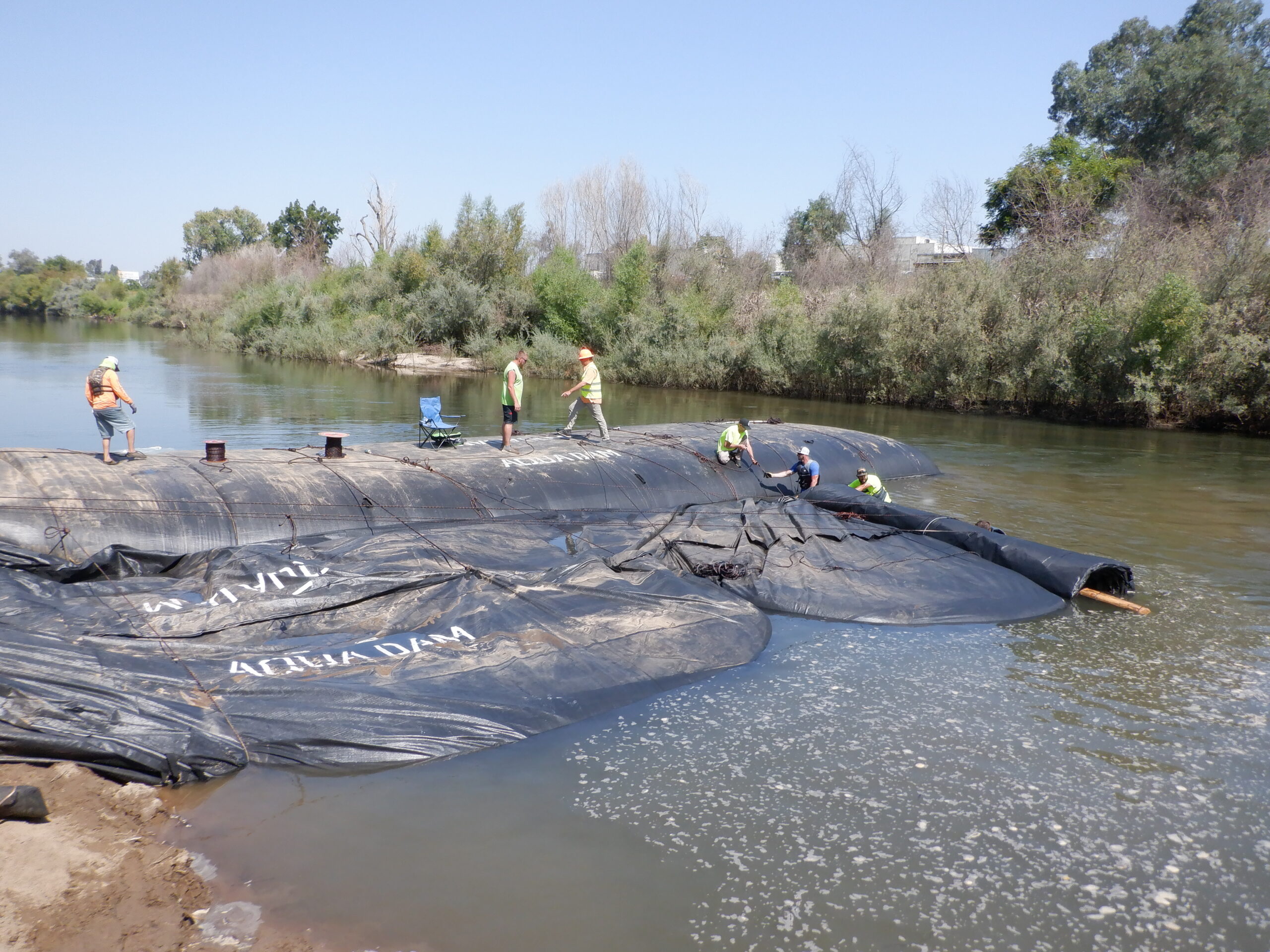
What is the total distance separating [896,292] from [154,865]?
119 ft

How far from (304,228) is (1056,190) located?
6522 centimetres

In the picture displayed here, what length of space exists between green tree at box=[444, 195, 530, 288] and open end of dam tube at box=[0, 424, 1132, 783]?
35723mm

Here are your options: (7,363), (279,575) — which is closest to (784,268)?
(7,363)

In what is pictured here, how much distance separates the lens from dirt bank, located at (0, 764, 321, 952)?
14.3 ft

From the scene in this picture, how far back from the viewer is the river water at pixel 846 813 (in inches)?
198

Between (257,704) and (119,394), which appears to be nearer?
(257,704)

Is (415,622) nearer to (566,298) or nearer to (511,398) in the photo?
(511,398)

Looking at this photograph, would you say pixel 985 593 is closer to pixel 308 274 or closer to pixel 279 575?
pixel 279 575

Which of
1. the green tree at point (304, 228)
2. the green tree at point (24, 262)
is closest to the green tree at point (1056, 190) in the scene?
the green tree at point (304, 228)

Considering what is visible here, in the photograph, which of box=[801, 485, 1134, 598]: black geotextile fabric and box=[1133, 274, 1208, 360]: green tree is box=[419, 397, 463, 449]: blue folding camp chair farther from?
box=[1133, 274, 1208, 360]: green tree

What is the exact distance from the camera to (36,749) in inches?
219

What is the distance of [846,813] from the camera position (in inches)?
240

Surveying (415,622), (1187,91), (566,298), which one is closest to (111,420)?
(415,622)

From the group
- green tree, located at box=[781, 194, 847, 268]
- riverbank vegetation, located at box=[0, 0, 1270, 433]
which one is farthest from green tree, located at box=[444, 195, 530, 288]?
green tree, located at box=[781, 194, 847, 268]
